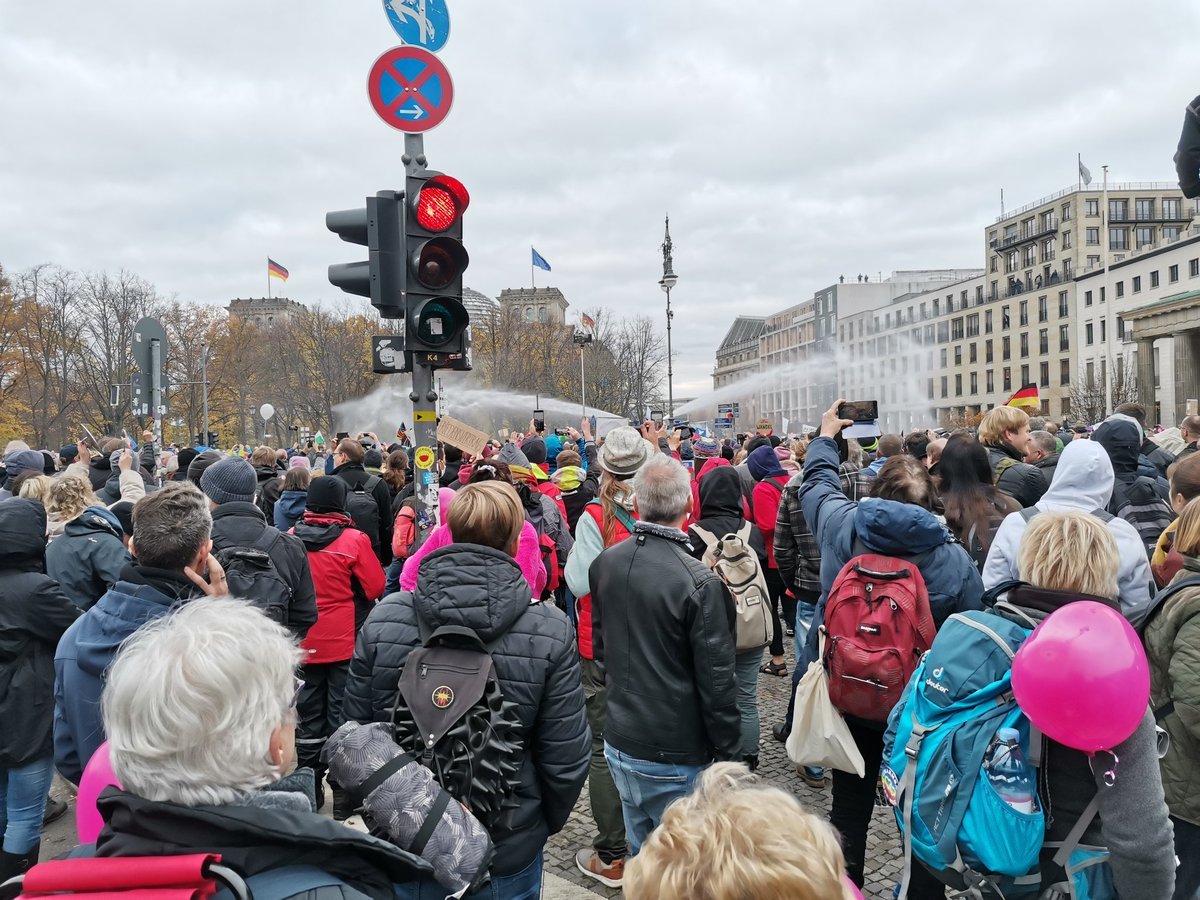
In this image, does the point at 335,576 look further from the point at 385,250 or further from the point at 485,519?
the point at 485,519

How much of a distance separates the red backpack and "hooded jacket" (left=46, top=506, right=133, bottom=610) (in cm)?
388

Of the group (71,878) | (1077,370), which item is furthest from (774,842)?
(1077,370)

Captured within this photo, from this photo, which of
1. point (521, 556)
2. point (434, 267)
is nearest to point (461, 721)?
point (521, 556)

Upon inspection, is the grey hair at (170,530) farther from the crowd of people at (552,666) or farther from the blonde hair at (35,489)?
the blonde hair at (35,489)

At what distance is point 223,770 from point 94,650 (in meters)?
1.81

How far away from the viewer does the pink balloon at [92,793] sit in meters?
2.00

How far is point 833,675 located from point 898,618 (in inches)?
15.4

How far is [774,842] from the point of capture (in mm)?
1219

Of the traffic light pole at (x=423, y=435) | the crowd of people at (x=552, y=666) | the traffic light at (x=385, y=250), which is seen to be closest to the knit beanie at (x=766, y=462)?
the crowd of people at (x=552, y=666)

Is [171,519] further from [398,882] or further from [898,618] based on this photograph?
[898,618]

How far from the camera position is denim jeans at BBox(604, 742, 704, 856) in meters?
3.31

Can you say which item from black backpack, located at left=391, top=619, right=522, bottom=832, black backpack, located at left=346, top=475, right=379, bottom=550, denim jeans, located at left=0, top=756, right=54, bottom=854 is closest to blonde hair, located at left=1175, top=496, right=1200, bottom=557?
black backpack, located at left=391, top=619, right=522, bottom=832

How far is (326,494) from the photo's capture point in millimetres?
5016

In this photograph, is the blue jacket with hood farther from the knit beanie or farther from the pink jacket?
the knit beanie
